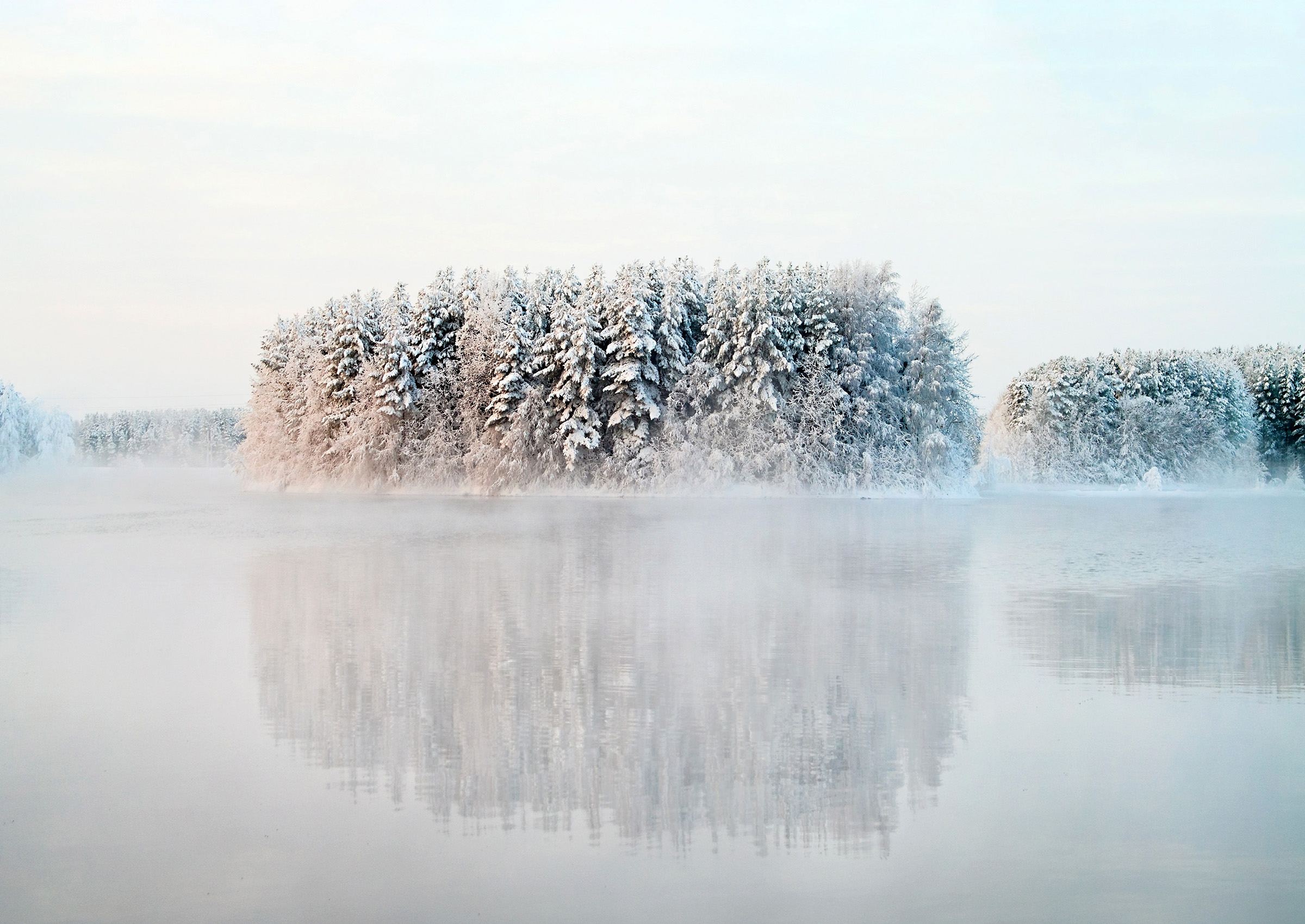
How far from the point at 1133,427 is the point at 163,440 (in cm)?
15294

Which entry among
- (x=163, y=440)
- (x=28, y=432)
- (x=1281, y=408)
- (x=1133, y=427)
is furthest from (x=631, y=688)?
(x=163, y=440)

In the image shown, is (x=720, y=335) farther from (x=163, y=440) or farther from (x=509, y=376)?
(x=163, y=440)

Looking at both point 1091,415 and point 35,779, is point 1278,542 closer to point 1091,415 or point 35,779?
point 35,779

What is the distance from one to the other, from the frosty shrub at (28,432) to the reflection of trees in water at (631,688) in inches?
3805

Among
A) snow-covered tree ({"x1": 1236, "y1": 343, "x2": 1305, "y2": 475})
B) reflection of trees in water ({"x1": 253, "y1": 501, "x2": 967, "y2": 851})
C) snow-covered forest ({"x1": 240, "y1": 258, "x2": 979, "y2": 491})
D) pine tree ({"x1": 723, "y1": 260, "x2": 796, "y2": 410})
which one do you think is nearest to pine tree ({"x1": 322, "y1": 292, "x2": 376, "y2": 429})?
snow-covered forest ({"x1": 240, "y1": 258, "x2": 979, "y2": 491})

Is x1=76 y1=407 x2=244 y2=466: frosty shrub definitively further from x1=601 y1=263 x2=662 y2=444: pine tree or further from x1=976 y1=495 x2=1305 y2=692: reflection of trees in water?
x1=976 y1=495 x2=1305 y2=692: reflection of trees in water

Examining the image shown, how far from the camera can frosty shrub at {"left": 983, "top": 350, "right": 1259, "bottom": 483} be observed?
253 ft

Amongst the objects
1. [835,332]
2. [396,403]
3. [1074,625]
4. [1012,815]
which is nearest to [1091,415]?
[835,332]

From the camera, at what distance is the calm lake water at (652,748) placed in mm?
5250

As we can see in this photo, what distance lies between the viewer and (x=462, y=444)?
5591 cm

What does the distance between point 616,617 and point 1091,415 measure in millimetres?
72494

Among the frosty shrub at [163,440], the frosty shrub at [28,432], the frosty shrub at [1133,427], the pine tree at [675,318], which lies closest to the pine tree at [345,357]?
the pine tree at [675,318]

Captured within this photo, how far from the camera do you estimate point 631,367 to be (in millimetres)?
51250

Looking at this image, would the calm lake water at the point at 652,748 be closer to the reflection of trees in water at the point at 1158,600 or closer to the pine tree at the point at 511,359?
the reflection of trees in water at the point at 1158,600
